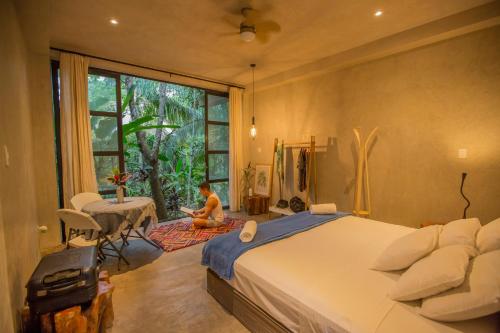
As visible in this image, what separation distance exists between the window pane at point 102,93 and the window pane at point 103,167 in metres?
0.83

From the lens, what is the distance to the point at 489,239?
4.74 feet

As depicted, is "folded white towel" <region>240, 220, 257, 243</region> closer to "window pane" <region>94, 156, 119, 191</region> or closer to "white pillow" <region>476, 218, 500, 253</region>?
"white pillow" <region>476, 218, 500, 253</region>

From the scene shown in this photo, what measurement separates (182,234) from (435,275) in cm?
353

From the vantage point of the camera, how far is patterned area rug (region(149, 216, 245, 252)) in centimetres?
362

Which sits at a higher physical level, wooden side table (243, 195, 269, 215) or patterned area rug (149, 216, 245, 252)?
wooden side table (243, 195, 269, 215)

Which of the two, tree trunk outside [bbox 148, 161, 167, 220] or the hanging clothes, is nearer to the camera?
the hanging clothes

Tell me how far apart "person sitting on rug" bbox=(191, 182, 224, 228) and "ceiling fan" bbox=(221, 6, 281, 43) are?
244cm

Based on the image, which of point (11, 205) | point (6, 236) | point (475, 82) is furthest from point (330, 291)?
point (475, 82)

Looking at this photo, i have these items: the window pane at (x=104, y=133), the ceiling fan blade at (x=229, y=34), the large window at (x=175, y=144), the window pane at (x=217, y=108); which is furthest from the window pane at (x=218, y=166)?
the ceiling fan blade at (x=229, y=34)

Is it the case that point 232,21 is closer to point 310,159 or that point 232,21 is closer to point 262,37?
point 262,37

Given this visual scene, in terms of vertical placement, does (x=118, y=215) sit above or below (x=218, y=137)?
below

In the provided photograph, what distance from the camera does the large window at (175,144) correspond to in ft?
17.3

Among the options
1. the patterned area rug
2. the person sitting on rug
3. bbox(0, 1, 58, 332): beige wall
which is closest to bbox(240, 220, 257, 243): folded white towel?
bbox(0, 1, 58, 332): beige wall

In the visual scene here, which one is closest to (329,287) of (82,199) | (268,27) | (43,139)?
(268,27)
